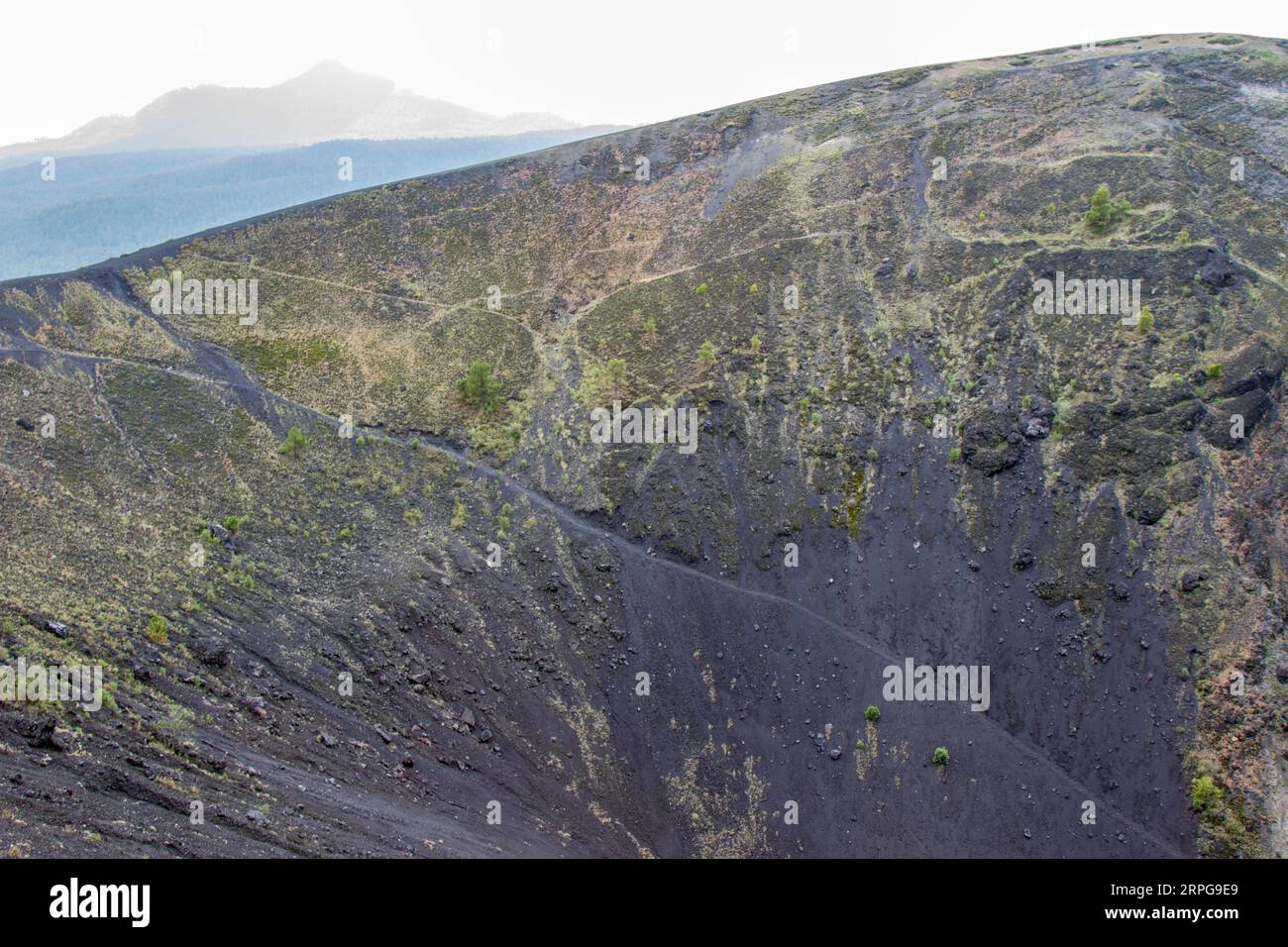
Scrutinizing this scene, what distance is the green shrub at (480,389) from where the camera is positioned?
157ft

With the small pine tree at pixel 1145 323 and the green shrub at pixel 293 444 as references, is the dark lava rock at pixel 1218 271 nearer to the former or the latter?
the small pine tree at pixel 1145 323

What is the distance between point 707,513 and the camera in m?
42.5

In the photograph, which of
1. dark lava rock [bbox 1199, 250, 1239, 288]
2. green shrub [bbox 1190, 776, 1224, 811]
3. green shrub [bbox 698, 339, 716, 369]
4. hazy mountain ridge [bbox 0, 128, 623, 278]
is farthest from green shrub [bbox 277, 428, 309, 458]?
hazy mountain ridge [bbox 0, 128, 623, 278]

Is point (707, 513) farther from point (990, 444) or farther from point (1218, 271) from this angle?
point (1218, 271)

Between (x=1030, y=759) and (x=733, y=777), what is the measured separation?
1170cm

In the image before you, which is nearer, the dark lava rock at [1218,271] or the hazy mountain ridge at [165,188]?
the dark lava rock at [1218,271]

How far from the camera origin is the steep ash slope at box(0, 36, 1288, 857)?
96.4 feet

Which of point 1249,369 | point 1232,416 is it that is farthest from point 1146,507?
point 1249,369

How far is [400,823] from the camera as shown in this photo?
25203 millimetres

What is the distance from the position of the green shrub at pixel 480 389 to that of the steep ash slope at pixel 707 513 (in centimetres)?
75

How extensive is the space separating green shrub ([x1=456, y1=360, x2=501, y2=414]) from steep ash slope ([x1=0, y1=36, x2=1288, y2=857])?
0.75 m

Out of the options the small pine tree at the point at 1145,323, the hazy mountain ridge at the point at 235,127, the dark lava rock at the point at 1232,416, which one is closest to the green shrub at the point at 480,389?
the small pine tree at the point at 1145,323

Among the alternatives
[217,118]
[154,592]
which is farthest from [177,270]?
[217,118]
